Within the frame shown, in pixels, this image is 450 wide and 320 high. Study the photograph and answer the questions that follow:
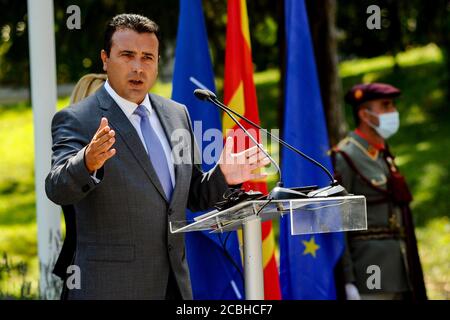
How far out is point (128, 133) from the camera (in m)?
3.67

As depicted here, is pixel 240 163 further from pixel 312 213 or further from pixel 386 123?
pixel 386 123

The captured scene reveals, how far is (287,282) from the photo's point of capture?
5.55 metres

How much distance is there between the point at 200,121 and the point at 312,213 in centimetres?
239

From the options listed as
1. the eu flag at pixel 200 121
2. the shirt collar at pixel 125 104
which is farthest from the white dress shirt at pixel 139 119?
the eu flag at pixel 200 121

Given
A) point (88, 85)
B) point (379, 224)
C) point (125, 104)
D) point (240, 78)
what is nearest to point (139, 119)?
point (125, 104)

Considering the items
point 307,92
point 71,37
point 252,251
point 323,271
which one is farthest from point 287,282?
point 71,37

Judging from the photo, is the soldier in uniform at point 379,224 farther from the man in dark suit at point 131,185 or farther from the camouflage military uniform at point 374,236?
the man in dark suit at point 131,185

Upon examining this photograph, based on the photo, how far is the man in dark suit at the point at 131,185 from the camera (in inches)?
141

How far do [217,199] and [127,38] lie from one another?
2.34 ft

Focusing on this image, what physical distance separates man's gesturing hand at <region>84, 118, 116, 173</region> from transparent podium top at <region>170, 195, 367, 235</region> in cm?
35

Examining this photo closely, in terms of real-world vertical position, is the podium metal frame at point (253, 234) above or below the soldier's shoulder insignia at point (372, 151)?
below

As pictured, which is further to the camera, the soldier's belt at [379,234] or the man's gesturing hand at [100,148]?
the soldier's belt at [379,234]

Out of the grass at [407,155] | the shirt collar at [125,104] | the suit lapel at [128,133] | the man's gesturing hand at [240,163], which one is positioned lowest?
the man's gesturing hand at [240,163]

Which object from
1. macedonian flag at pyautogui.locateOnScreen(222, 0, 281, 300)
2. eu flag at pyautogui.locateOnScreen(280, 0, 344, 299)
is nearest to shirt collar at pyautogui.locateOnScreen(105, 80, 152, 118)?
macedonian flag at pyautogui.locateOnScreen(222, 0, 281, 300)
